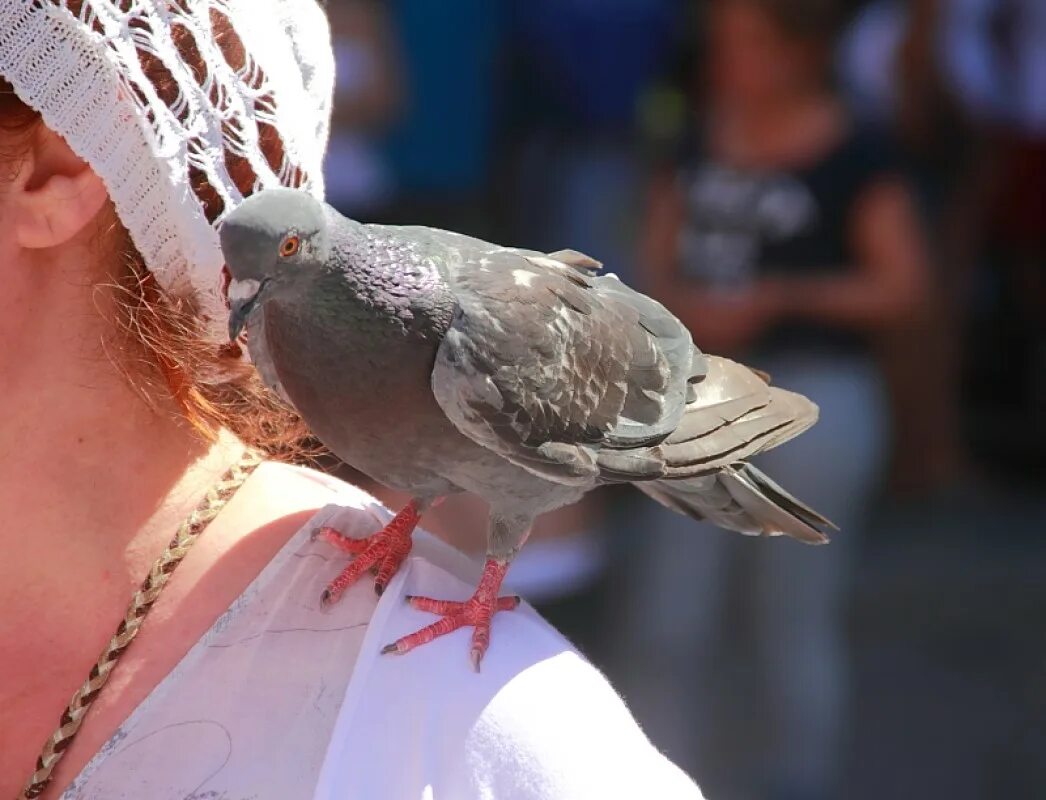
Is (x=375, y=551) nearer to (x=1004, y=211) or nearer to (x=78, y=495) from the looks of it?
(x=78, y=495)

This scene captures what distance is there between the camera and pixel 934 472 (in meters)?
6.65

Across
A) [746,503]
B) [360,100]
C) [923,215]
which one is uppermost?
[923,215]

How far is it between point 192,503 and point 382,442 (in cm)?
23

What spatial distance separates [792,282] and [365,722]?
3.15m

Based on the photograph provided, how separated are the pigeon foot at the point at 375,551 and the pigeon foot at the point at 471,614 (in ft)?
0.17

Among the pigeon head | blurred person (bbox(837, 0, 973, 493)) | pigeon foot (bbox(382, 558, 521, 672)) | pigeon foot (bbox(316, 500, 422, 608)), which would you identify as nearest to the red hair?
the pigeon head

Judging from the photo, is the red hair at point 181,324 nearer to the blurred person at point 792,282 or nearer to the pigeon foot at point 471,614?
the pigeon foot at point 471,614

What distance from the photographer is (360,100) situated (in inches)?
199

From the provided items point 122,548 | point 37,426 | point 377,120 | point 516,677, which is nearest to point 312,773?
point 516,677

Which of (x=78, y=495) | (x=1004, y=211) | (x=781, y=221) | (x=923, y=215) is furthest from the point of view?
(x=1004, y=211)

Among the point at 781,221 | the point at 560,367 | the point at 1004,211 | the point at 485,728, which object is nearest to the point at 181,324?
the point at 560,367

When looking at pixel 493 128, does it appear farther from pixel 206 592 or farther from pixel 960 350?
→ pixel 206 592

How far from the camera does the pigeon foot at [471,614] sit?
4.70ft

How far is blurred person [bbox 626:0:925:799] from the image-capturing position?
4246mm
